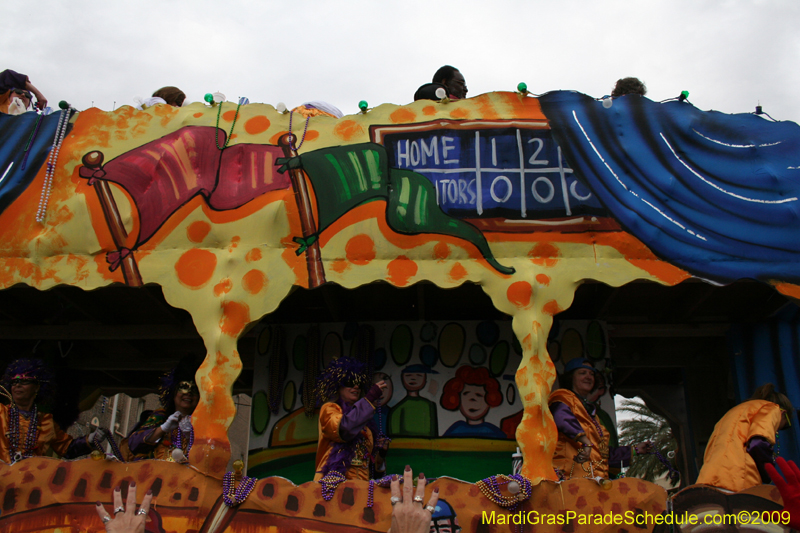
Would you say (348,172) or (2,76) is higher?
(2,76)

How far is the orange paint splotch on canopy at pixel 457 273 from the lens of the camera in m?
5.32

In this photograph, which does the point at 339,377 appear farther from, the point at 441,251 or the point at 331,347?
the point at 441,251

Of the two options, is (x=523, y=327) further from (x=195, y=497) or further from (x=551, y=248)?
(x=195, y=497)

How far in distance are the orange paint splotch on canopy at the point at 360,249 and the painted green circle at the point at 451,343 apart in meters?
1.87

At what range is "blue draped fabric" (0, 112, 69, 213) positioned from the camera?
5.98 meters

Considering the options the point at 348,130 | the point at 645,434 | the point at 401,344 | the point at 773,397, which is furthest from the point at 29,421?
the point at 645,434

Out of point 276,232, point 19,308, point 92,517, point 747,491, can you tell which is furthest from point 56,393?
point 747,491

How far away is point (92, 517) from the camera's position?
507 centimetres

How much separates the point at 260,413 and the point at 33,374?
2.11m

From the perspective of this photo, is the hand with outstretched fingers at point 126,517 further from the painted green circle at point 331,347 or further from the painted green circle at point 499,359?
the painted green circle at point 499,359

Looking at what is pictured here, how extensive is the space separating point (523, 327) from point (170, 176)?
3159mm

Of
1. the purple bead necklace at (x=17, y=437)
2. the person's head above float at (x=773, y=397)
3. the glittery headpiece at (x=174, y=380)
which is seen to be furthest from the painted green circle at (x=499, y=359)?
the purple bead necklace at (x=17, y=437)

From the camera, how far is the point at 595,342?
689 cm

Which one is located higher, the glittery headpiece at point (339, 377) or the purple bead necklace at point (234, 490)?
the glittery headpiece at point (339, 377)
